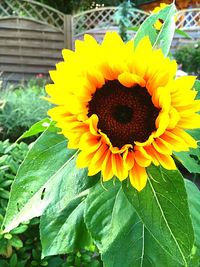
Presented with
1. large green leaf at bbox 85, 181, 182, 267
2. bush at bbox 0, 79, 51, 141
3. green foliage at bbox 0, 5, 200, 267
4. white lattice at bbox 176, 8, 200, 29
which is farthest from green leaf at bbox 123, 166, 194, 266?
white lattice at bbox 176, 8, 200, 29

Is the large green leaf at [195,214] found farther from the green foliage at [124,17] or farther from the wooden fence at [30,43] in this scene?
the wooden fence at [30,43]

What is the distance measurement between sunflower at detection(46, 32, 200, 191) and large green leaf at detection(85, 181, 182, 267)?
0.14 metres

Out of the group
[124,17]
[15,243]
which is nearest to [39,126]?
[15,243]

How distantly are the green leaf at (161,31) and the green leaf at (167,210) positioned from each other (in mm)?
249

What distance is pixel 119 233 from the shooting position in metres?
0.84

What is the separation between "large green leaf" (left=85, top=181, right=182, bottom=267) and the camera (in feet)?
2.74

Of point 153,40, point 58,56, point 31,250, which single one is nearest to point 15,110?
point 31,250

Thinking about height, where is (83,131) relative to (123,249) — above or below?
above

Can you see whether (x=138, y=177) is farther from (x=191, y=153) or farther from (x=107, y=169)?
(x=191, y=153)

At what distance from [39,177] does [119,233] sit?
0.18 m

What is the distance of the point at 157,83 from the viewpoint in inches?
27.7

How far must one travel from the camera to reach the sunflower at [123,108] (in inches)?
27.2

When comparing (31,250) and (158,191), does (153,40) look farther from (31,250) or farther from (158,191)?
(31,250)

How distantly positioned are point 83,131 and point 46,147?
5.0 inches
